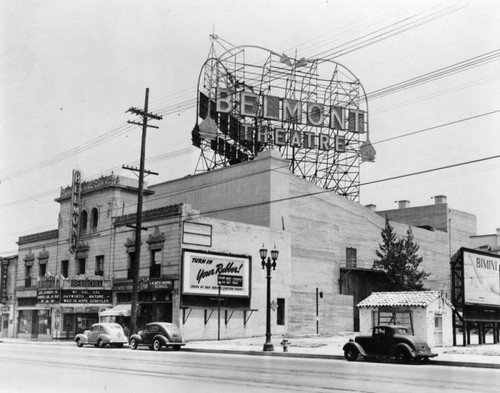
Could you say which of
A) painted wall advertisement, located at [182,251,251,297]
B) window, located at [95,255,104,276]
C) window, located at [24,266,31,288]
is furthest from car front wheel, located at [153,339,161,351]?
window, located at [24,266,31,288]

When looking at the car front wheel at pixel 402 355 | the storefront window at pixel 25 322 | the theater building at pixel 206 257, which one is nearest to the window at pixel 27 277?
the theater building at pixel 206 257

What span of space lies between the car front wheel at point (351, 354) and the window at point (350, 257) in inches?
1338

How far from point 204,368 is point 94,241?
35.0m

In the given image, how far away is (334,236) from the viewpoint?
5959cm

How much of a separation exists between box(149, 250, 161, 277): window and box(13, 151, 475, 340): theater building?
8cm

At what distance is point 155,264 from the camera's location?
46500 mm

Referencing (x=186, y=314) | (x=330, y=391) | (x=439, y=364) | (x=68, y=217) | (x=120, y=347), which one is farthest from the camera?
(x=68, y=217)

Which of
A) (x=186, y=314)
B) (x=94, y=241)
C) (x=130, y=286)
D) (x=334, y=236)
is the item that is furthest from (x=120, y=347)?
(x=334, y=236)

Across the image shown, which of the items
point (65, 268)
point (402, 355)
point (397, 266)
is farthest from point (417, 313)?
point (65, 268)

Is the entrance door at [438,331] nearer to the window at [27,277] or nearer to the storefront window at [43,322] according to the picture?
the storefront window at [43,322]

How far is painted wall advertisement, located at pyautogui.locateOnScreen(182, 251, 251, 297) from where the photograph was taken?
4425 cm

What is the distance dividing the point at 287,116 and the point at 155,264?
24400 mm

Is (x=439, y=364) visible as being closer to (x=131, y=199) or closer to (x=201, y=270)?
(x=201, y=270)

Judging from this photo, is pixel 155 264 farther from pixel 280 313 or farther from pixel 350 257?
pixel 350 257
